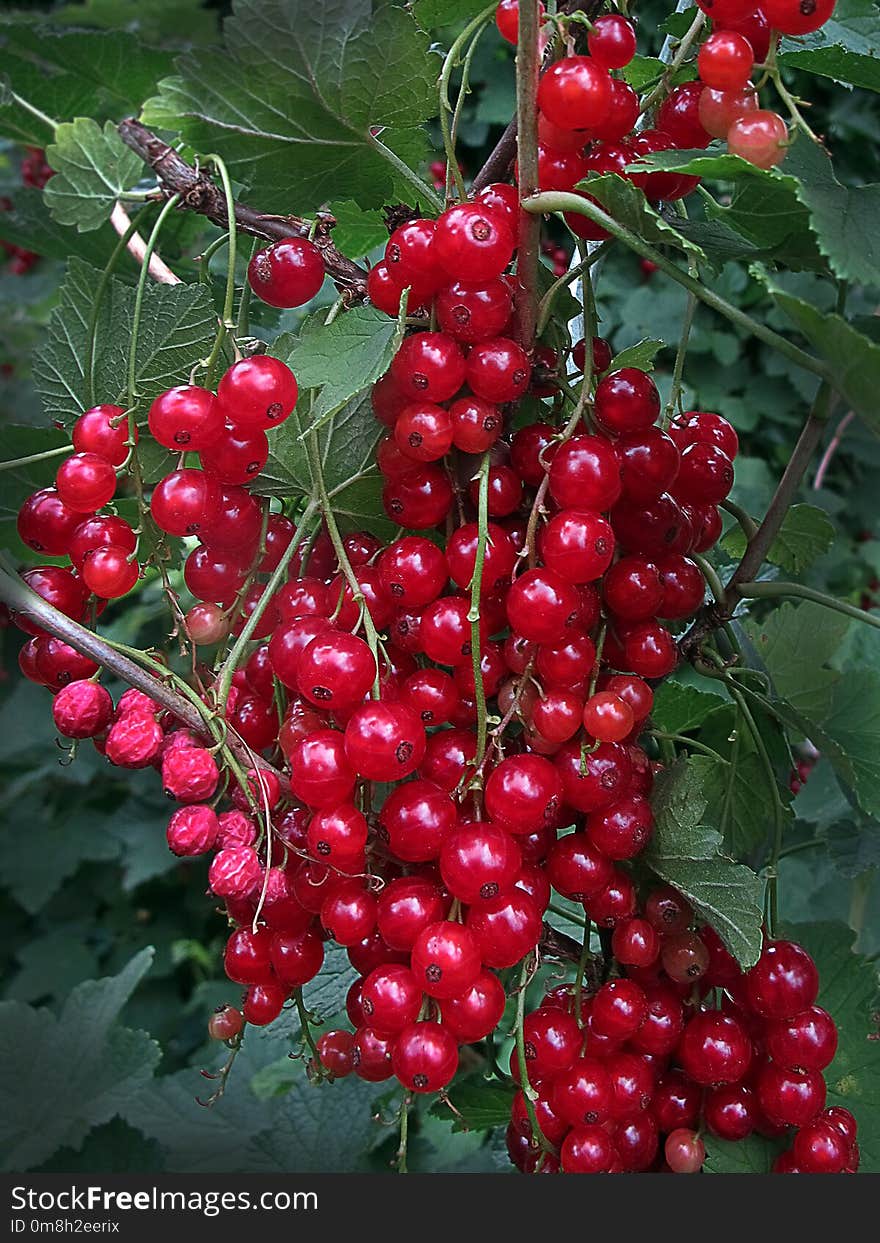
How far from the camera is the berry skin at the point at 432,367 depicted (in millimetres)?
419

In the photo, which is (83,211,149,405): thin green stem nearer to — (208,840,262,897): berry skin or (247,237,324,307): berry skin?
(247,237,324,307): berry skin

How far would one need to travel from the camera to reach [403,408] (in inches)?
18.2

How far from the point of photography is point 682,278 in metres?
0.38

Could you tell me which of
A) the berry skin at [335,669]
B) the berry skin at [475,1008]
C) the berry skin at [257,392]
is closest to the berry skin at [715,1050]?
the berry skin at [475,1008]

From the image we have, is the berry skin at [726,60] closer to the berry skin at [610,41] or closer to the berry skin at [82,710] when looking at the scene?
the berry skin at [610,41]

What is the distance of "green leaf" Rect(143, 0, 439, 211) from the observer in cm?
45

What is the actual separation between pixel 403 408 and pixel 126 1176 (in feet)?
1.35

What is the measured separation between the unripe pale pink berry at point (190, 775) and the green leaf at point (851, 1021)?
0.39m

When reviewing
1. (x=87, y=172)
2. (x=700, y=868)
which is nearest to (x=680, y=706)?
(x=700, y=868)

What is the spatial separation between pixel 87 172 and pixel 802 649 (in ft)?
1.81

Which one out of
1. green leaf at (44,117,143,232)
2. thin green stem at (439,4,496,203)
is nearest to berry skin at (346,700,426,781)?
thin green stem at (439,4,496,203)

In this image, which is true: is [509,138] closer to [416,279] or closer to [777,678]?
[416,279]

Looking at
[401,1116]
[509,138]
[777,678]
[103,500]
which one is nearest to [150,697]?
[103,500]

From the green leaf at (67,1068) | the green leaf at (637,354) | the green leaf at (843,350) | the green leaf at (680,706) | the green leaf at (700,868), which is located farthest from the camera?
the green leaf at (67,1068)
